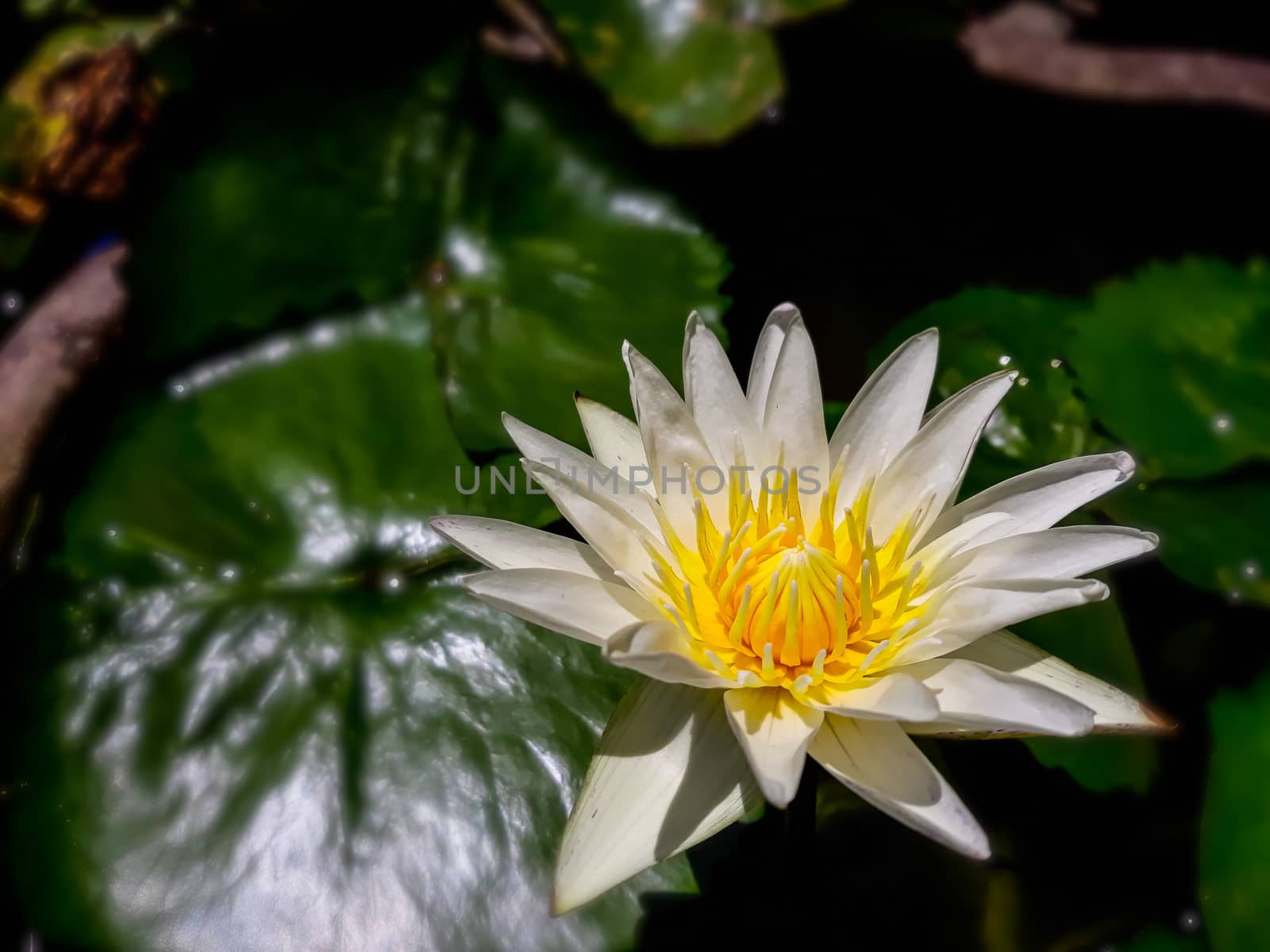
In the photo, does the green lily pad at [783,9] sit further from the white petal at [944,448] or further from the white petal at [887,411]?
the white petal at [944,448]

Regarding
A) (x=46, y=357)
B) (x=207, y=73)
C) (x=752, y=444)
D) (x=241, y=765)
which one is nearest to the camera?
(x=752, y=444)

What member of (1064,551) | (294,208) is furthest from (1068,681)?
(294,208)

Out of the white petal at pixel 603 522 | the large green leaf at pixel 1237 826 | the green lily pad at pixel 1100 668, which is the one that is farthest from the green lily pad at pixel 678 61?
the large green leaf at pixel 1237 826

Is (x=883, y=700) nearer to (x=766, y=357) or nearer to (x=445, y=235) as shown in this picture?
(x=766, y=357)

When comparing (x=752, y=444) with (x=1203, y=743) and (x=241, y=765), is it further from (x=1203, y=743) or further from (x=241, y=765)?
(x=1203, y=743)

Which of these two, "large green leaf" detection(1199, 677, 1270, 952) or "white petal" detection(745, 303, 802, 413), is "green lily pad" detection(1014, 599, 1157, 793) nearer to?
"large green leaf" detection(1199, 677, 1270, 952)

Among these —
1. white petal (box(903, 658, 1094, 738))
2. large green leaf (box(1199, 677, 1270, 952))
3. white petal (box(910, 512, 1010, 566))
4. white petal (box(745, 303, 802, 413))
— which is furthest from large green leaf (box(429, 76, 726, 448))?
large green leaf (box(1199, 677, 1270, 952))

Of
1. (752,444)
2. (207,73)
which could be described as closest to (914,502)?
(752,444)
